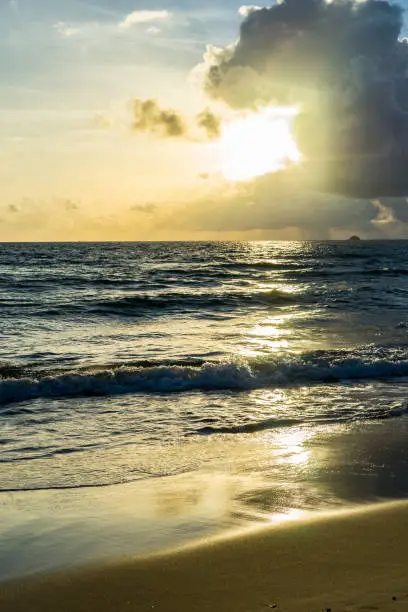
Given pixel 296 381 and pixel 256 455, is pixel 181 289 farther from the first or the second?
pixel 256 455

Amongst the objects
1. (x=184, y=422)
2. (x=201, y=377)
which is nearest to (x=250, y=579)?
(x=184, y=422)

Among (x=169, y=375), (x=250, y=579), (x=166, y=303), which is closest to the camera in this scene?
(x=250, y=579)

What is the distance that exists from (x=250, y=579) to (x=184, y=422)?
5.90 meters

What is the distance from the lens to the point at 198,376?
47.3 ft

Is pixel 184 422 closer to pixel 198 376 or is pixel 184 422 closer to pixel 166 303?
pixel 198 376

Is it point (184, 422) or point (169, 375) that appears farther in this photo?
point (169, 375)

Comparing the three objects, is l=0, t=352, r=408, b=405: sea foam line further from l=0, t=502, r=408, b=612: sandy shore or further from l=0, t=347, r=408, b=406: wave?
l=0, t=502, r=408, b=612: sandy shore

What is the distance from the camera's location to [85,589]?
4.54m

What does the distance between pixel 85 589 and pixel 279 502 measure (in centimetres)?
249

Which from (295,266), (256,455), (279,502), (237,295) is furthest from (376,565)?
(295,266)

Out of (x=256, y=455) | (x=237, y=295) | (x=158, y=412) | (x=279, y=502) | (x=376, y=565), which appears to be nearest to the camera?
(x=376, y=565)

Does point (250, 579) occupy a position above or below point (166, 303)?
below

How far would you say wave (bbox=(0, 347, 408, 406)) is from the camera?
13461 mm

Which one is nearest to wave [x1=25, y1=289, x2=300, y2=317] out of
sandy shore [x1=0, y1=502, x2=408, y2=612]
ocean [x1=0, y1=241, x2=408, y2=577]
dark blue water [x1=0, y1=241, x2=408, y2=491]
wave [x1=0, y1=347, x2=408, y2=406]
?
dark blue water [x1=0, y1=241, x2=408, y2=491]
